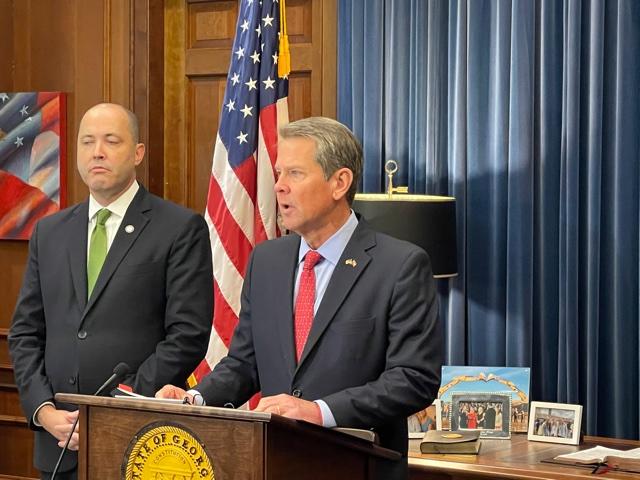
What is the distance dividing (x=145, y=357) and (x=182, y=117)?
253cm

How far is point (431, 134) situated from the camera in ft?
15.2

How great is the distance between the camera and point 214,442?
2.12 m

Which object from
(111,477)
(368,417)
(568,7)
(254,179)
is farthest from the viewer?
(254,179)

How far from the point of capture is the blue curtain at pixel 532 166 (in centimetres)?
431

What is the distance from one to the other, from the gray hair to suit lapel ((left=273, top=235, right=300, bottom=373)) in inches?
7.9

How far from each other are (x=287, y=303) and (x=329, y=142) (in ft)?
1.26

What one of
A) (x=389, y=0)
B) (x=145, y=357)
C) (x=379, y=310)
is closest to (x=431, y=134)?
(x=389, y=0)

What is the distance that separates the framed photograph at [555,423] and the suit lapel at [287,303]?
5.59ft

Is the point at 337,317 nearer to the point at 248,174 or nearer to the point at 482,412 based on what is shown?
the point at 482,412

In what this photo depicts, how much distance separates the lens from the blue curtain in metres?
4.31

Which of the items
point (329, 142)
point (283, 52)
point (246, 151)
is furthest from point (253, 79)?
point (329, 142)

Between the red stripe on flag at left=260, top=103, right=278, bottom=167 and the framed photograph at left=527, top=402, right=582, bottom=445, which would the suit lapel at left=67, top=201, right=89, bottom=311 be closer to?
the red stripe on flag at left=260, top=103, right=278, bottom=167

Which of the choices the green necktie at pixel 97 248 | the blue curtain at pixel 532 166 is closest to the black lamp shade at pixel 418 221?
the blue curtain at pixel 532 166

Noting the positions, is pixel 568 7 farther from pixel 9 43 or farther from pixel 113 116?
pixel 9 43
